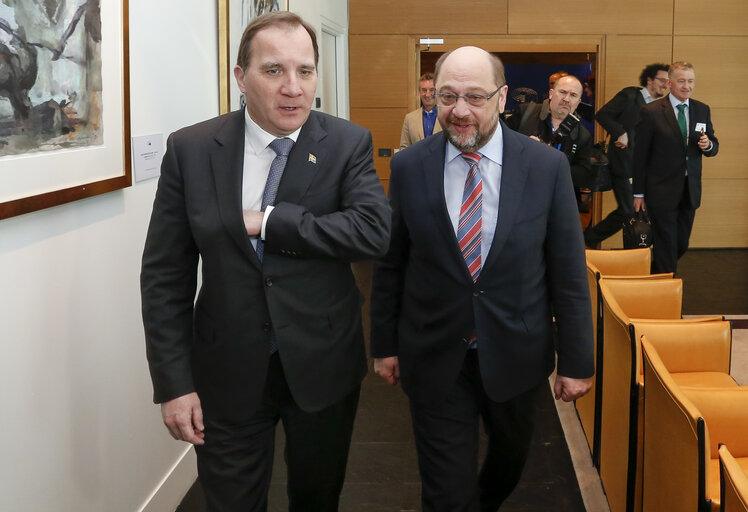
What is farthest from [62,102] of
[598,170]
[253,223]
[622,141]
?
[622,141]

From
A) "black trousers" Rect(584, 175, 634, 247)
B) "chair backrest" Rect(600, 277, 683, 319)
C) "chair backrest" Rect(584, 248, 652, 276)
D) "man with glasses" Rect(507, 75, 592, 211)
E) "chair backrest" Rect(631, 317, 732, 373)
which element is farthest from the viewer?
"black trousers" Rect(584, 175, 634, 247)

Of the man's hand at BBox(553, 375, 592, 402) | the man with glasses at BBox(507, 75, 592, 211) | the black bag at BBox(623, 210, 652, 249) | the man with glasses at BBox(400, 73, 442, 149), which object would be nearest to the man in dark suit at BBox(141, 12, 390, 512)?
the man's hand at BBox(553, 375, 592, 402)

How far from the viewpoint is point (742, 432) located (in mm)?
2482

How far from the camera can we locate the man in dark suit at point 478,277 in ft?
8.13

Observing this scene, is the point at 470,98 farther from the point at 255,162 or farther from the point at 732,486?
the point at 732,486

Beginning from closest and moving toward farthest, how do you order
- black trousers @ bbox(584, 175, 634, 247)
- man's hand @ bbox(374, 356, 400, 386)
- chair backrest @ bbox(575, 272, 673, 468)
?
man's hand @ bbox(374, 356, 400, 386) → chair backrest @ bbox(575, 272, 673, 468) → black trousers @ bbox(584, 175, 634, 247)

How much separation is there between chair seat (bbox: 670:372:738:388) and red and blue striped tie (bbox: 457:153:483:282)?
125 centimetres

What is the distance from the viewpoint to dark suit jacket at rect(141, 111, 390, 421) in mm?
2111

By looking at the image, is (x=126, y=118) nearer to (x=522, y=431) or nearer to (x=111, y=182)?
(x=111, y=182)

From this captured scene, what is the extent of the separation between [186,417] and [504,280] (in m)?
1.00

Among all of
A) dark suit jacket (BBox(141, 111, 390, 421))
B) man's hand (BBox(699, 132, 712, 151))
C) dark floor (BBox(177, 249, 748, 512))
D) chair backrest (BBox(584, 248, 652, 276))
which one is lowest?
dark floor (BBox(177, 249, 748, 512))

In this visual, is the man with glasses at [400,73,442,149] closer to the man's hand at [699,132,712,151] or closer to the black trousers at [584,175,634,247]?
the black trousers at [584,175,634,247]

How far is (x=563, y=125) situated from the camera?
5699 mm

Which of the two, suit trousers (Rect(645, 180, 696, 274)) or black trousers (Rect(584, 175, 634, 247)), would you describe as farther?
black trousers (Rect(584, 175, 634, 247))
